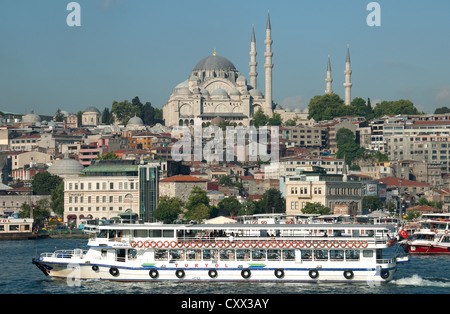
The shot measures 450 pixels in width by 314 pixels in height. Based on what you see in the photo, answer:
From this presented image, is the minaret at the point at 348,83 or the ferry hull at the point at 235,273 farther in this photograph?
the minaret at the point at 348,83

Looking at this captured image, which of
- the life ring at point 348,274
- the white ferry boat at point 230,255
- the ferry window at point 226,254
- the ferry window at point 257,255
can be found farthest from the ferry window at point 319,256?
the ferry window at point 226,254

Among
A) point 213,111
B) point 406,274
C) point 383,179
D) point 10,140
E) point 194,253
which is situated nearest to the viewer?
point 194,253

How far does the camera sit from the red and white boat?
179ft

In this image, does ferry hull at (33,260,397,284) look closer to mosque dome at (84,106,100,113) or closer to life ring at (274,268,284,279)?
life ring at (274,268,284,279)

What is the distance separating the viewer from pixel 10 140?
137500 mm

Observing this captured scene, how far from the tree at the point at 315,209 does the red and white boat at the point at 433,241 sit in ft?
75.7

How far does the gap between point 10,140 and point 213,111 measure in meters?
31.8

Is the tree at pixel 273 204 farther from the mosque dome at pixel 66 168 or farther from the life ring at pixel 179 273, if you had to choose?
the life ring at pixel 179 273

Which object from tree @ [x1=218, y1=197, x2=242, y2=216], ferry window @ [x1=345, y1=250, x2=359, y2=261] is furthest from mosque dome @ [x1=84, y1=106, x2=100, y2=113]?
ferry window @ [x1=345, y1=250, x2=359, y2=261]

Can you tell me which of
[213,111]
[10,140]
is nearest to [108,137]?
[10,140]

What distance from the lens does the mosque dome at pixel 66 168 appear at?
10268 cm

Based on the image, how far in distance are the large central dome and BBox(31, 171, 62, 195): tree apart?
236 ft

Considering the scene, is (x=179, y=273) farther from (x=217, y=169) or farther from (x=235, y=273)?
(x=217, y=169)
